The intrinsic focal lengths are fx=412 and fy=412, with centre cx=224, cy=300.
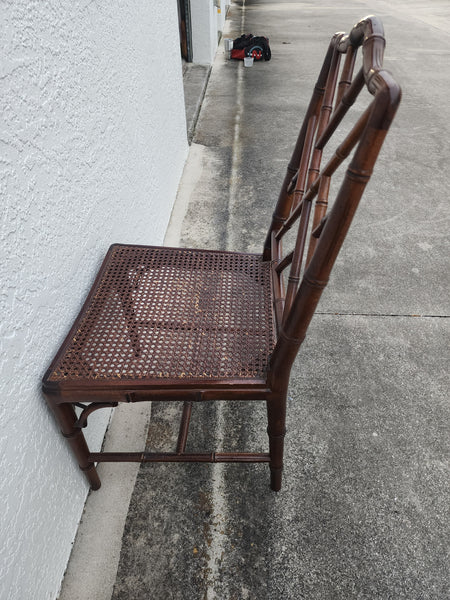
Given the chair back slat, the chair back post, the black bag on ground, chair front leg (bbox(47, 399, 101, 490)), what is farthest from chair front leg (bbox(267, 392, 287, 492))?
the black bag on ground

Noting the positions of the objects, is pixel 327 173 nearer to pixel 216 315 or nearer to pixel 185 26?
pixel 216 315

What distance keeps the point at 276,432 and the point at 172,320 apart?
0.42m

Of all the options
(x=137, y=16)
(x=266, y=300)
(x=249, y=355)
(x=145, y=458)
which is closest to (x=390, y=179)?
(x=137, y=16)

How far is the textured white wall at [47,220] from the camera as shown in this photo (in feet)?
2.75

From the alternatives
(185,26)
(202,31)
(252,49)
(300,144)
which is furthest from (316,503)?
(252,49)

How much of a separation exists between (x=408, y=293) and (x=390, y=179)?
4.45 feet

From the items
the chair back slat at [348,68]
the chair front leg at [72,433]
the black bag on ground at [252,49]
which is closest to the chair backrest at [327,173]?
the chair back slat at [348,68]

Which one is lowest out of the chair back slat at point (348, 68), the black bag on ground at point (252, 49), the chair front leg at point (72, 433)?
the black bag on ground at point (252, 49)

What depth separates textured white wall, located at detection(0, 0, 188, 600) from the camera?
84cm

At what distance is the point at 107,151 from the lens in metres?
1.39

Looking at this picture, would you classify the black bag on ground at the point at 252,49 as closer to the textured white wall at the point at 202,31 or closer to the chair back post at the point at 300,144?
the textured white wall at the point at 202,31

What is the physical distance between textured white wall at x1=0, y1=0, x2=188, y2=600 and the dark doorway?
4.54 metres

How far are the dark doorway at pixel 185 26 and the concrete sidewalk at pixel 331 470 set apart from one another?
12.6 ft

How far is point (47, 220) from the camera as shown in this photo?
98 cm
